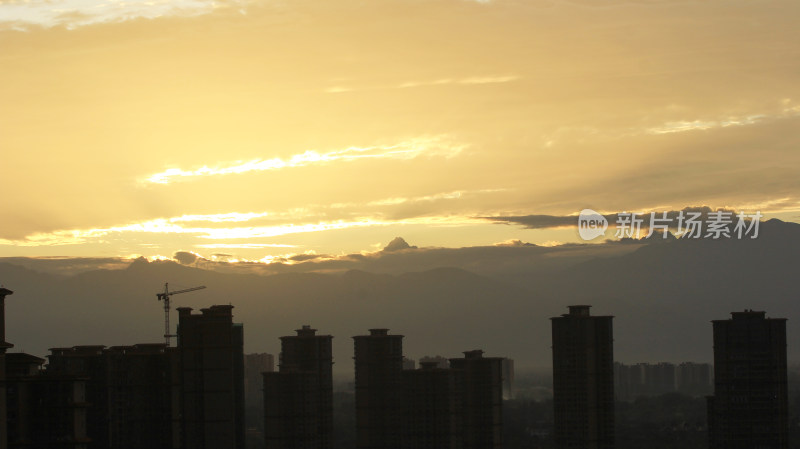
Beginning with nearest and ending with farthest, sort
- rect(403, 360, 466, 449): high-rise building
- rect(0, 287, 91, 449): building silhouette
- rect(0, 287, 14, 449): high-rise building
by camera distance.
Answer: rect(0, 287, 14, 449): high-rise building < rect(0, 287, 91, 449): building silhouette < rect(403, 360, 466, 449): high-rise building

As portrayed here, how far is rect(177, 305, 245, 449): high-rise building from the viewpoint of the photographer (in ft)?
460

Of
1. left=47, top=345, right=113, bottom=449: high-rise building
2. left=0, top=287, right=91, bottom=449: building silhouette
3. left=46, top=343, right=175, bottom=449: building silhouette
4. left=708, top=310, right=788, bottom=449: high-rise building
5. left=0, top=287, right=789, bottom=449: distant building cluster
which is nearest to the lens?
left=0, top=287, right=91, bottom=449: building silhouette

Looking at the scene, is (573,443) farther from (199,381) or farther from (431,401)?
(199,381)

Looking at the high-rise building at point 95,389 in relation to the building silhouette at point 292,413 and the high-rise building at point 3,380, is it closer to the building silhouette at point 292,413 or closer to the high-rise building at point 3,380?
the building silhouette at point 292,413

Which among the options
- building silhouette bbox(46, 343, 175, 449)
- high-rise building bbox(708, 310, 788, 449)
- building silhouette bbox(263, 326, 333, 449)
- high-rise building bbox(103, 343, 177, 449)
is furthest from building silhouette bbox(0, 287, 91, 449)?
high-rise building bbox(708, 310, 788, 449)

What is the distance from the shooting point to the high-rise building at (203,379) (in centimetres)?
14025

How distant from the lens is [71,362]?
147 metres

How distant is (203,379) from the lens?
462 feet

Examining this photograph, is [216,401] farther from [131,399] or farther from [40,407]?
[40,407]

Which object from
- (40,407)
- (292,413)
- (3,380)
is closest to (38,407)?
(40,407)

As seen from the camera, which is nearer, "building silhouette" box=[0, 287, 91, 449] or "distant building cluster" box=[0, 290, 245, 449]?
"building silhouette" box=[0, 287, 91, 449]

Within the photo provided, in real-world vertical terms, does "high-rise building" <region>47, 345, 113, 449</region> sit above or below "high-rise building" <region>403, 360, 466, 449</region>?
above

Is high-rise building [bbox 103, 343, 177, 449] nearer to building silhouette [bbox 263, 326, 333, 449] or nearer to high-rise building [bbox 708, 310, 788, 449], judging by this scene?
building silhouette [bbox 263, 326, 333, 449]

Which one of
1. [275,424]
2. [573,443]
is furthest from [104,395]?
[573,443]
